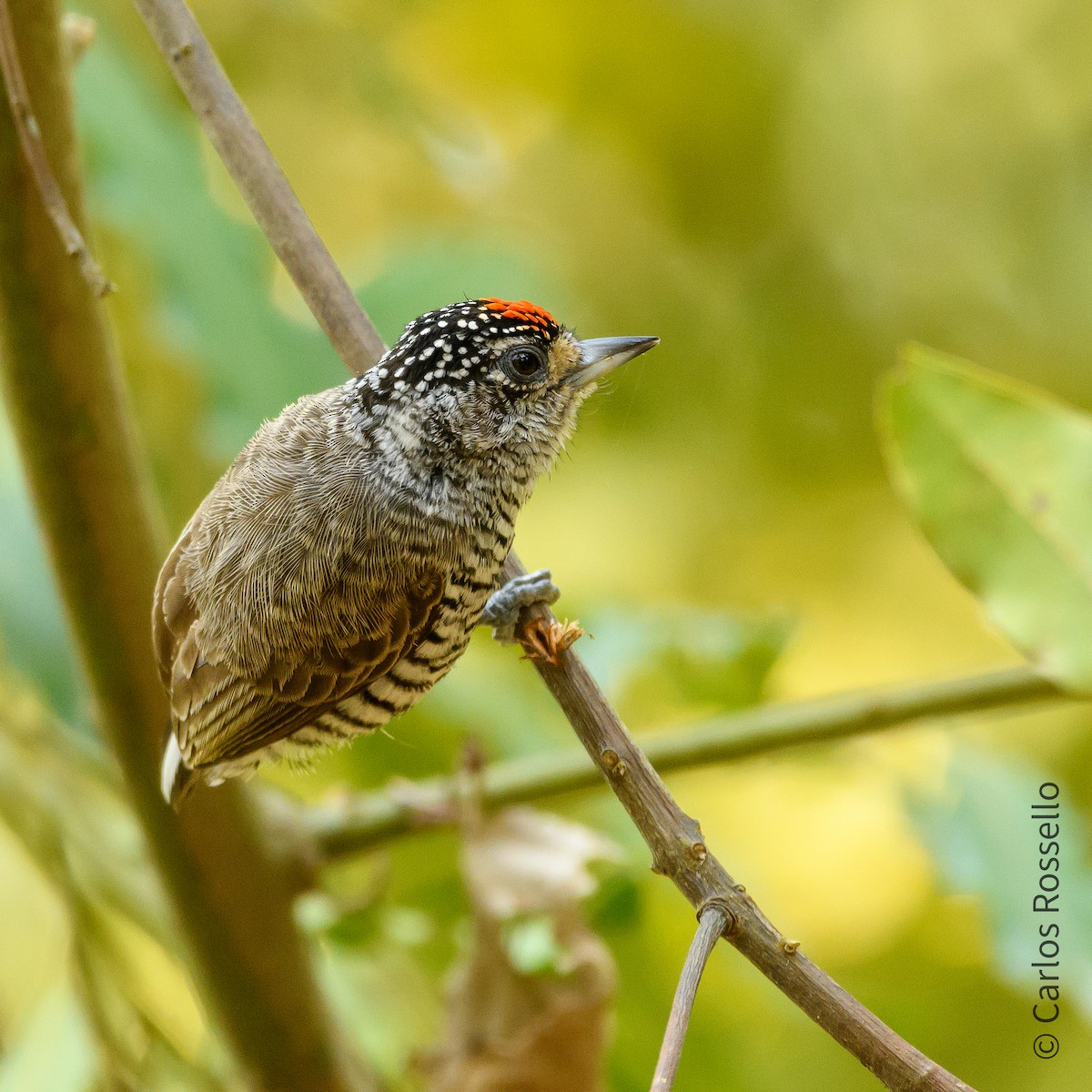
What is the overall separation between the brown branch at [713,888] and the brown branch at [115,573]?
0.80 meters

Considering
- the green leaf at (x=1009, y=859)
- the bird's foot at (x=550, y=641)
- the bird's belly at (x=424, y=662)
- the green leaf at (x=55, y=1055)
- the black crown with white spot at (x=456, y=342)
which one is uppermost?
the black crown with white spot at (x=456, y=342)

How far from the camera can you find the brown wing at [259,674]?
1.89 metres

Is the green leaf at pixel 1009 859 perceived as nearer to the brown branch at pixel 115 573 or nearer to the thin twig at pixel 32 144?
the brown branch at pixel 115 573

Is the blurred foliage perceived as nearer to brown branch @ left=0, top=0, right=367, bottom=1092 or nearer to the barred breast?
brown branch @ left=0, top=0, right=367, bottom=1092

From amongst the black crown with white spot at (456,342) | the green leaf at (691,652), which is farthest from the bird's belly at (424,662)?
the green leaf at (691,652)

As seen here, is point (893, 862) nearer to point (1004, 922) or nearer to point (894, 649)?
point (894, 649)

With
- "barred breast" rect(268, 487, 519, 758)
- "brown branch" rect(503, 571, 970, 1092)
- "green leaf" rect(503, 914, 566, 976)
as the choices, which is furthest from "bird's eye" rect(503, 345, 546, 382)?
"green leaf" rect(503, 914, 566, 976)

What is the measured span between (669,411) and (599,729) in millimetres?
2308

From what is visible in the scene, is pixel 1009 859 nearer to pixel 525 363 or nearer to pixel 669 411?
pixel 525 363

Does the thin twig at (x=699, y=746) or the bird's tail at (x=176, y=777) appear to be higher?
the bird's tail at (x=176, y=777)

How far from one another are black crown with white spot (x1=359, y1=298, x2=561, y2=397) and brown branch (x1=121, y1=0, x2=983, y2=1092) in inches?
5.5

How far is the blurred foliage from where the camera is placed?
261cm

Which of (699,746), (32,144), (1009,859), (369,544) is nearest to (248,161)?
(32,144)

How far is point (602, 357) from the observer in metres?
2.02
